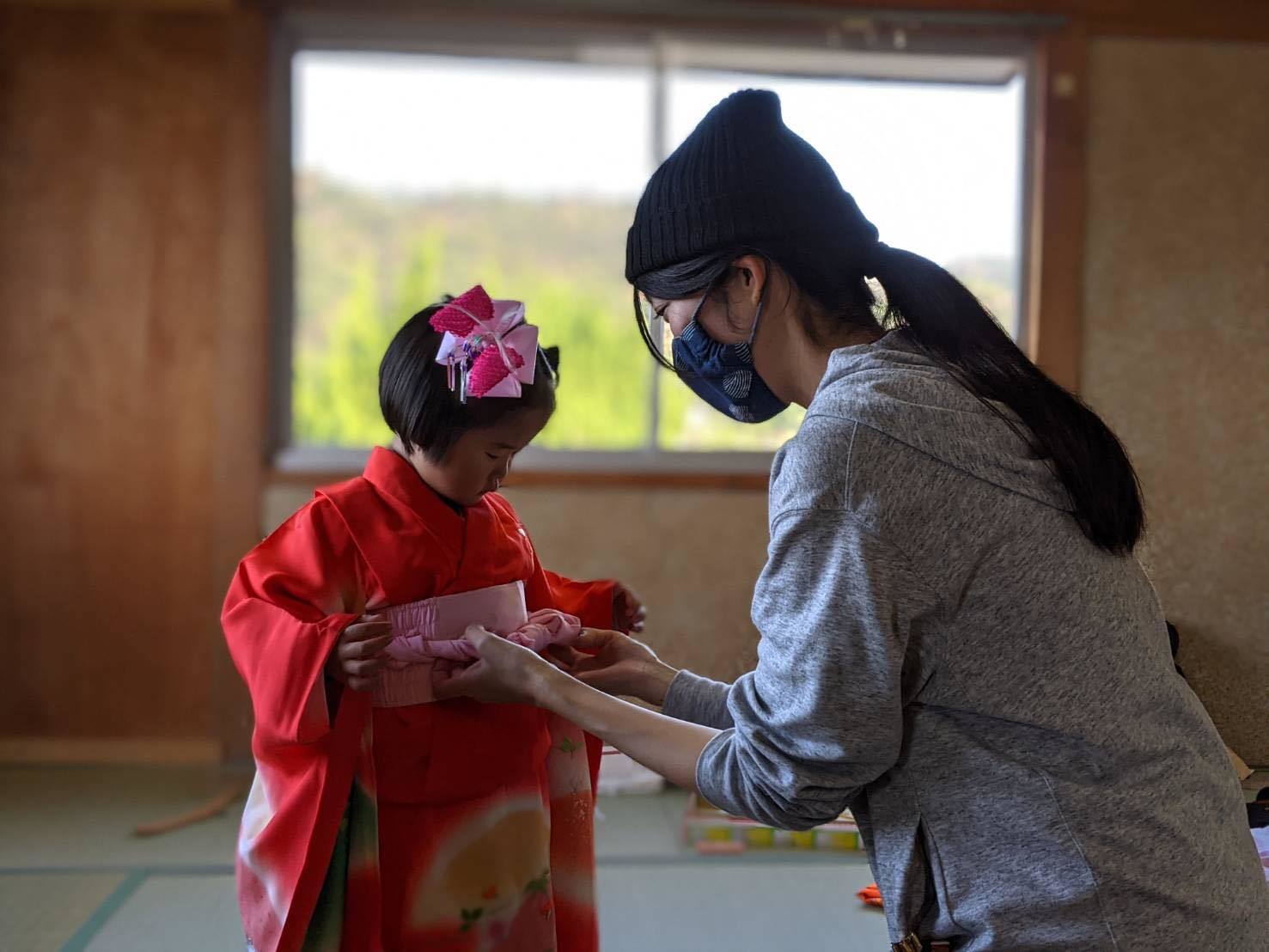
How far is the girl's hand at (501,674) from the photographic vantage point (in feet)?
4.17

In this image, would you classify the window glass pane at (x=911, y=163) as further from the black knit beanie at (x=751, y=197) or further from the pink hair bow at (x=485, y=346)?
the black knit beanie at (x=751, y=197)

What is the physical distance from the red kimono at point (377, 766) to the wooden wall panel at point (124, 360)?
1.84 m

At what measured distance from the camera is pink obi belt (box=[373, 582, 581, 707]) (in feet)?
4.73

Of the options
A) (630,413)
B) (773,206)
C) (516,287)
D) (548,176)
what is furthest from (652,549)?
(773,206)

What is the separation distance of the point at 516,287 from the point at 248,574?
1.96 metres

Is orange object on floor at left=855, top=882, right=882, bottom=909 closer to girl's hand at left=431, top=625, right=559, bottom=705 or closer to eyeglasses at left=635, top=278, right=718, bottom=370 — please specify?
girl's hand at left=431, top=625, right=559, bottom=705

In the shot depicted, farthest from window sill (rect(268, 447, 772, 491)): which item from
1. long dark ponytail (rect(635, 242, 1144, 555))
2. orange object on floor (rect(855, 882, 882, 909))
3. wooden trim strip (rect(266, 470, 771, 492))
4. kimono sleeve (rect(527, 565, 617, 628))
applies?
long dark ponytail (rect(635, 242, 1144, 555))

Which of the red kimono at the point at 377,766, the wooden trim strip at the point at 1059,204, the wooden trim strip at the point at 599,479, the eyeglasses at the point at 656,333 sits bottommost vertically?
the red kimono at the point at 377,766

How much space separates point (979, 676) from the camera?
92cm

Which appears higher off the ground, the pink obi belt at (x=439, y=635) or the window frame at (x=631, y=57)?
the window frame at (x=631, y=57)

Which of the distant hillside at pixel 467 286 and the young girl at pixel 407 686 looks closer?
the young girl at pixel 407 686

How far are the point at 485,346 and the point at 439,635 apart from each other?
39cm

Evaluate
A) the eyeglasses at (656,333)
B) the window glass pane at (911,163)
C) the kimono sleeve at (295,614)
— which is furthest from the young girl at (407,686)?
the window glass pane at (911,163)

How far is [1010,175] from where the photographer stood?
3.26 metres
